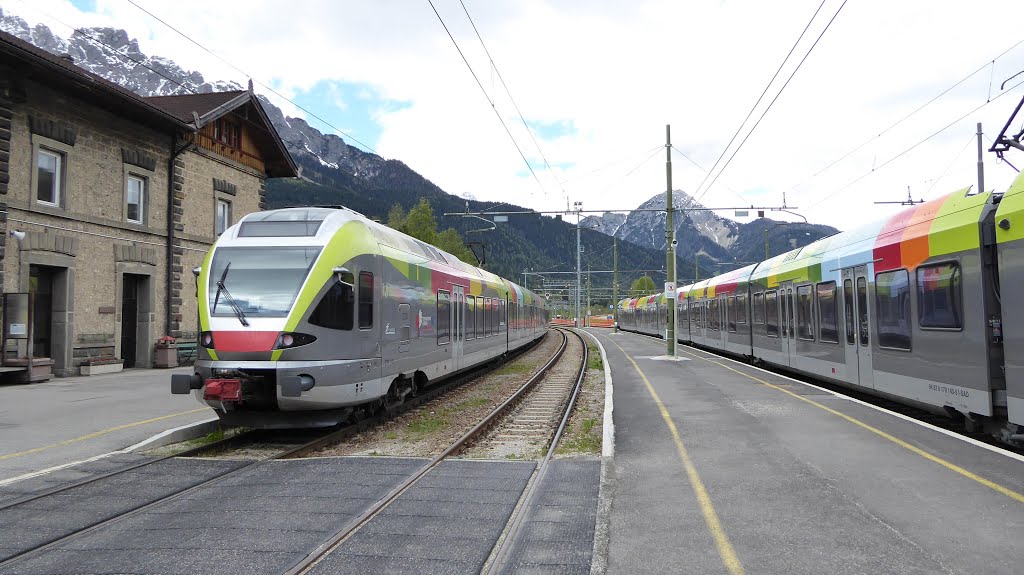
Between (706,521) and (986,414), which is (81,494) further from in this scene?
(986,414)

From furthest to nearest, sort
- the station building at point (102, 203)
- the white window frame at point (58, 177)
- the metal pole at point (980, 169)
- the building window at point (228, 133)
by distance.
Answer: the building window at point (228, 133) → the metal pole at point (980, 169) → the white window frame at point (58, 177) → the station building at point (102, 203)

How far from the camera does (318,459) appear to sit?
25.2 ft

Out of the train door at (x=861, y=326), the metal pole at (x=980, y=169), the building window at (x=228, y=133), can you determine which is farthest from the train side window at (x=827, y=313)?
the building window at (x=228, y=133)

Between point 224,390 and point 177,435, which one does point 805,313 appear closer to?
point 224,390

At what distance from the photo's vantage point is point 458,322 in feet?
50.4

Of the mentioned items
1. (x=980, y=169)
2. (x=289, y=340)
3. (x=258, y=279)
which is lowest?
(x=289, y=340)

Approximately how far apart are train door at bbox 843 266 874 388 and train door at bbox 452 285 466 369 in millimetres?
8094

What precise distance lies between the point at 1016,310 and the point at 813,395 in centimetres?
539

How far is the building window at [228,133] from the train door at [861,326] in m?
20.7

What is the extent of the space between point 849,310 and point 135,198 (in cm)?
1946

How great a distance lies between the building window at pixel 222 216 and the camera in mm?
23328

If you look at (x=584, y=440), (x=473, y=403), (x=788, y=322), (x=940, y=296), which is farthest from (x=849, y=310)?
(x=473, y=403)

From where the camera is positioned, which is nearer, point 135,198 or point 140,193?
point 135,198

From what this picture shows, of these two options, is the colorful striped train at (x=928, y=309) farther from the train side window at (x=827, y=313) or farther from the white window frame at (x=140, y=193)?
the white window frame at (x=140, y=193)
